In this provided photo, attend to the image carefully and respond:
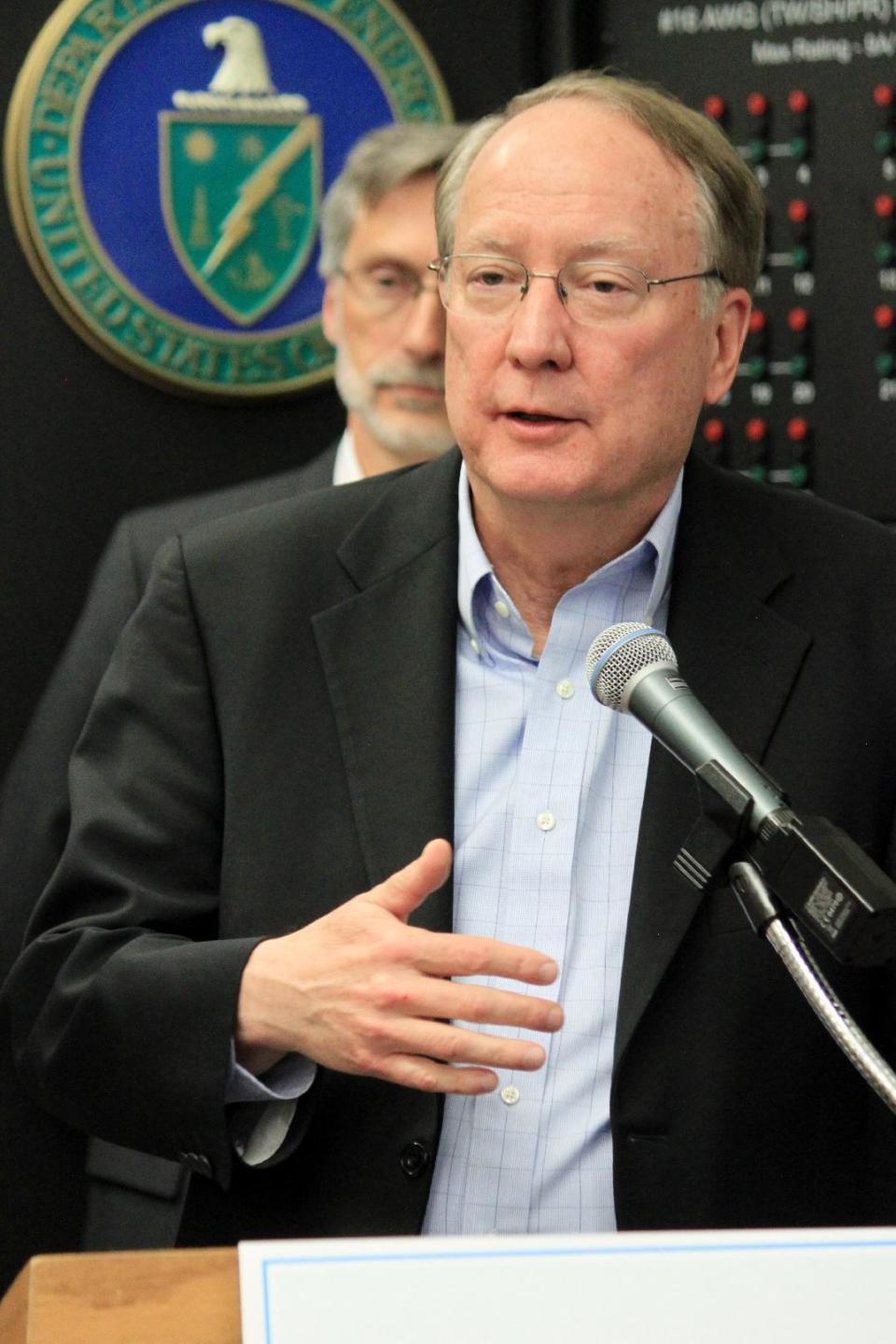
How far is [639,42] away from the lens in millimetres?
2729

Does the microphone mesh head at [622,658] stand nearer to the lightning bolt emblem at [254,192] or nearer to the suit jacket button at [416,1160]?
the suit jacket button at [416,1160]

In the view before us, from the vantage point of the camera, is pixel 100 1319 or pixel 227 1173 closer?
pixel 100 1319

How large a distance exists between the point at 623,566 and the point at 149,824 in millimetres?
552

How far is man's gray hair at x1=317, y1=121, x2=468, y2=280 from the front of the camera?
9.05 ft

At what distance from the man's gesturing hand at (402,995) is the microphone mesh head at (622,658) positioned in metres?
0.19

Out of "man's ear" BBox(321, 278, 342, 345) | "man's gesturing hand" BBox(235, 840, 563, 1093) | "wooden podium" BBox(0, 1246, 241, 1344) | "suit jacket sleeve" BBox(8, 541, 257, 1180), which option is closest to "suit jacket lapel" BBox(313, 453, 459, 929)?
"suit jacket sleeve" BBox(8, 541, 257, 1180)

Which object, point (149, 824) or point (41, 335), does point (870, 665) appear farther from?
point (41, 335)

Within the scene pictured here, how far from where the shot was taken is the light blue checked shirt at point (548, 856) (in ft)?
5.64

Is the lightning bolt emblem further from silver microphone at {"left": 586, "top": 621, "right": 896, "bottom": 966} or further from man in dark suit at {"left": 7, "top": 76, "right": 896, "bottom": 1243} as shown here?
silver microphone at {"left": 586, "top": 621, "right": 896, "bottom": 966}

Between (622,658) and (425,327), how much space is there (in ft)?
5.41

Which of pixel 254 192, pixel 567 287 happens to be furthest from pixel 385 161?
pixel 567 287

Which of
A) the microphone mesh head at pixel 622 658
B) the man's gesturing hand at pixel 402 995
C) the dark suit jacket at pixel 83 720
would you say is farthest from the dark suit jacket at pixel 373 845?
the dark suit jacket at pixel 83 720

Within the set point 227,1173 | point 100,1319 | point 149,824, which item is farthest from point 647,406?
point 100,1319

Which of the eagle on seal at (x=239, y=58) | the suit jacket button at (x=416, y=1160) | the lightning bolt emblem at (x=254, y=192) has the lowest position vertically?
the suit jacket button at (x=416, y=1160)
